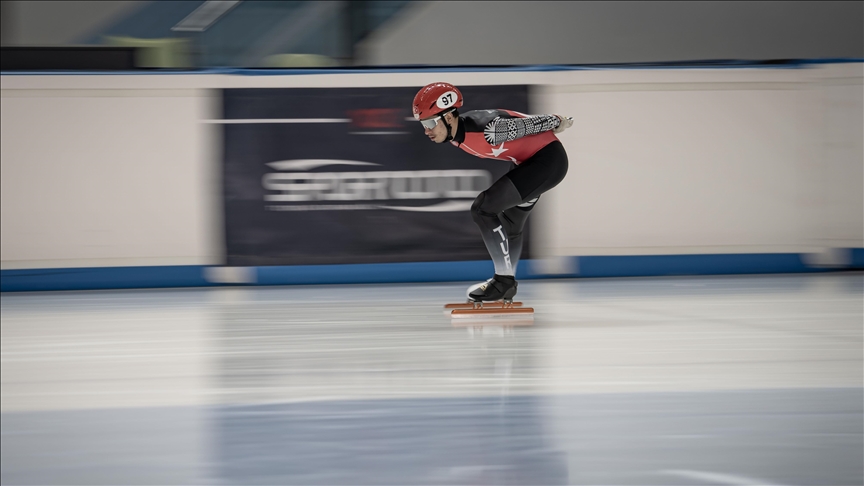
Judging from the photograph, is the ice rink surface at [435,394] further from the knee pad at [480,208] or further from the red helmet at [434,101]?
the red helmet at [434,101]

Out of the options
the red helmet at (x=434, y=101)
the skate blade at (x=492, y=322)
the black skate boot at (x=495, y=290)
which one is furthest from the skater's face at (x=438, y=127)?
the skate blade at (x=492, y=322)

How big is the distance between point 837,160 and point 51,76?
16.9ft

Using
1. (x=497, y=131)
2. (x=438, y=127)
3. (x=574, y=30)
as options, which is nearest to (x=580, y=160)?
(x=497, y=131)

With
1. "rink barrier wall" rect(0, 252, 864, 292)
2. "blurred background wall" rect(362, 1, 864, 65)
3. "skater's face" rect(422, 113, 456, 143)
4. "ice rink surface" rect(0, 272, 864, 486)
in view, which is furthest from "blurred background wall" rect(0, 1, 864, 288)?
"blurred background wall" rect(362, 1, 864, 65)

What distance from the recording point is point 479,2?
1080 centimetres

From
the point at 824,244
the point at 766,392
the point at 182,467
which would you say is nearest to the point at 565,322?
the point at 766,392

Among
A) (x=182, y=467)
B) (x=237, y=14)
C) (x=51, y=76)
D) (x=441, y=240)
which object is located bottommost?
(x=182, y=467)

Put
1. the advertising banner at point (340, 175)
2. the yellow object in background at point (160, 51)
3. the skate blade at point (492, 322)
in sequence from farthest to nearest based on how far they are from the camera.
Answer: the yellow object in background at point (160, 51) < the advertising banner at point (340, 175) < the skate blade at point (492, 322)

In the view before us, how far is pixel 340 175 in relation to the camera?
18.1 feet

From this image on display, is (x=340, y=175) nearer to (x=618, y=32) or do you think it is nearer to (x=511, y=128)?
(x=511, y=128)

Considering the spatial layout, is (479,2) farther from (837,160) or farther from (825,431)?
(825,431)

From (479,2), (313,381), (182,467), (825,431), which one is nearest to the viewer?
(182,467)

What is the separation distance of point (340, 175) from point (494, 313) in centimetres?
188

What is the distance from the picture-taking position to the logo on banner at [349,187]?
5527 millimetres
